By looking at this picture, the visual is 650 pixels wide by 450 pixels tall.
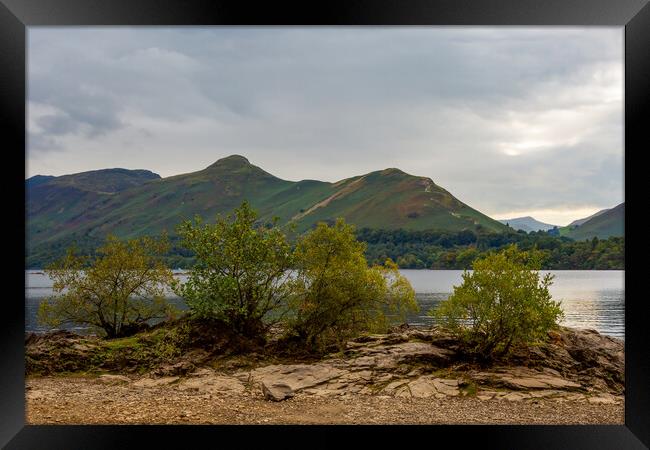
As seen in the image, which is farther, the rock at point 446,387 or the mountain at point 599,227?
the mountain at point 599,227

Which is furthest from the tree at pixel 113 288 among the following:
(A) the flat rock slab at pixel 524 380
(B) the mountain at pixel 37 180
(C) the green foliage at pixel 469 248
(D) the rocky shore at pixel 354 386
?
(B) the mountain at pixel 37 180

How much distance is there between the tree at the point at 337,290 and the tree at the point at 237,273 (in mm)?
520

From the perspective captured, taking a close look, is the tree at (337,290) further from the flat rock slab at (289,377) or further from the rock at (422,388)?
the rock at (422,388)

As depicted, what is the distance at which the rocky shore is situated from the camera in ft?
27.4

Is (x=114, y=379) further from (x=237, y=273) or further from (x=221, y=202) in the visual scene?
(x=221, y=202)

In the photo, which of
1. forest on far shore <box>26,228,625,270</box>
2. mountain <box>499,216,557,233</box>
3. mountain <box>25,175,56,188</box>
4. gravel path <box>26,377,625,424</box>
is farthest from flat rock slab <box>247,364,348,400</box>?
mountain <box>25,175,56,188</box>

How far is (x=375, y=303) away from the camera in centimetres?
1295

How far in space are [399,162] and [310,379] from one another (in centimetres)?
15491

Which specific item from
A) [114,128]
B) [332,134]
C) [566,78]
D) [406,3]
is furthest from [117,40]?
[566,78]

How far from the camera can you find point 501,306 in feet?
37.4

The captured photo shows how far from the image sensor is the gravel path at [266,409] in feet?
25.2

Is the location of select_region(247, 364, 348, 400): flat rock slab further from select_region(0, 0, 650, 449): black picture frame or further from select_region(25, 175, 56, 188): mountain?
select_region(25, 175, 56, 188): mountain

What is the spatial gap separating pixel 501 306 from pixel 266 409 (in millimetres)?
5705

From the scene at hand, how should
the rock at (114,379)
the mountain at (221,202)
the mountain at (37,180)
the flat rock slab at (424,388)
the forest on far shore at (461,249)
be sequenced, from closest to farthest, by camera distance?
the flat rock slab at (424,388) → the rock at (114,379) → the forest on far shore at (461,249) → the mountain at (221,202) → the mountain at (37,180)
